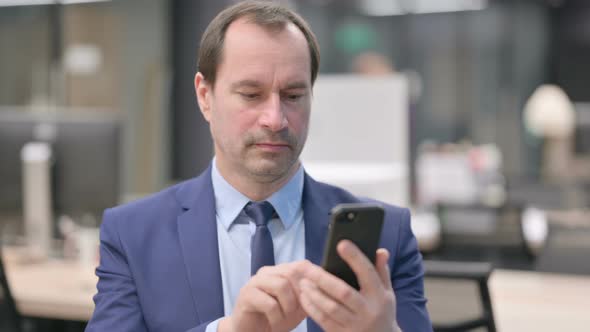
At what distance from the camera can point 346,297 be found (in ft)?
3.39

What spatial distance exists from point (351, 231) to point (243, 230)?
0.47 metres

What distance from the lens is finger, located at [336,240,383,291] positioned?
3.39ft

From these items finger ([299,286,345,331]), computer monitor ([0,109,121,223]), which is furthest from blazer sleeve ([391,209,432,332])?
computer monitor ([0,109,121,223])

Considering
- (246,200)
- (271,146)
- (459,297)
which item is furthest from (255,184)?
(459,297)

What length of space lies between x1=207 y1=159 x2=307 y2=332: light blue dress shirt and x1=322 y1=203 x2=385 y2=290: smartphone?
41 cm

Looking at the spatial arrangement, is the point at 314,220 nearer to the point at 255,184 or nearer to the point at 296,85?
the point at 255,184

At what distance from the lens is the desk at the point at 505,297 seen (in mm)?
2523

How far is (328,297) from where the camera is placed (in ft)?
3.43

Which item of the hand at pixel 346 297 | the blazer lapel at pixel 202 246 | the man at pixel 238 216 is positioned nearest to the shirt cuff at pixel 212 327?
the man at pixel 238 216

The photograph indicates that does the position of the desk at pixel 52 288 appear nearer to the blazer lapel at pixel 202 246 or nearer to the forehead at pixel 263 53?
the blazer lapel at pixel 202 246

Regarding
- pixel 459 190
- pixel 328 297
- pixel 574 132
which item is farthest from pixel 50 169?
pixel 574 132

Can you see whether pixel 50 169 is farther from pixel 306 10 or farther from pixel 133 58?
pixel 306 10

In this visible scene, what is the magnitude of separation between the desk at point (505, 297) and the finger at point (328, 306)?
5.03ft

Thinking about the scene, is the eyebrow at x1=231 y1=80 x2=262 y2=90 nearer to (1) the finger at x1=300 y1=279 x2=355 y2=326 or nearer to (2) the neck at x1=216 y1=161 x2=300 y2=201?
(2) the neck at x1=216 y1=161 x2=300 y2=201
